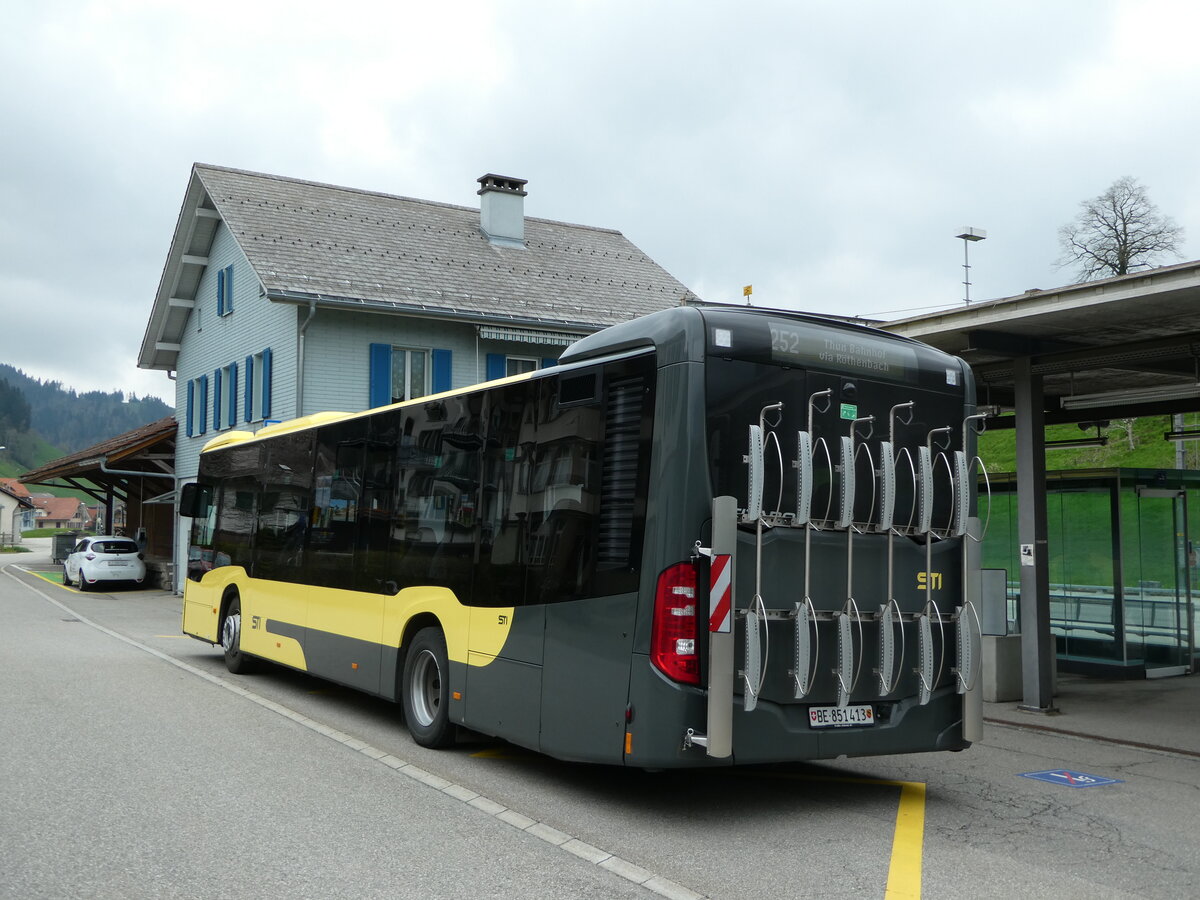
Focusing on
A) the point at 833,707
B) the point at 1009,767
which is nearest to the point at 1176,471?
the point at 1009,767

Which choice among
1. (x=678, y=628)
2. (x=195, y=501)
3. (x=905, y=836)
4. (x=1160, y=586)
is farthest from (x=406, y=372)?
(x=905, y=836)

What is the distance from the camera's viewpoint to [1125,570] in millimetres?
14969

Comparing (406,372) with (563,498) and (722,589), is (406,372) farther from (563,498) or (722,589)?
(722,589)

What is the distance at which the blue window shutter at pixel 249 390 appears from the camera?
2825 cm

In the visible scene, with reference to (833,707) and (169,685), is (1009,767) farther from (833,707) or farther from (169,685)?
(169,685)

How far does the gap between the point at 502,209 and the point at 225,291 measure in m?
7.54

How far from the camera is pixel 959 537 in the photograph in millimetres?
7793

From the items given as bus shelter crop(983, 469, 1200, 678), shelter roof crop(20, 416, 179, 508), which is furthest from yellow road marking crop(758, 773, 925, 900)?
shelter roof crop(20, 416, 179, 508)

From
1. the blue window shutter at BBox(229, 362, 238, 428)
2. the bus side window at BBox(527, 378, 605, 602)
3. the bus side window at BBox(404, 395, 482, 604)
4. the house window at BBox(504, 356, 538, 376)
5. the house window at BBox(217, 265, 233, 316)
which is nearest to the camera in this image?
the bus side window at BBox(527, 378, 605, 602)

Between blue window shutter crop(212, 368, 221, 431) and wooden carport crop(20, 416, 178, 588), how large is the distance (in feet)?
9.76

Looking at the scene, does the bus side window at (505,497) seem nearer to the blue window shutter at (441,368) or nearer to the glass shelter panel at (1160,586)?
the glass shelter panel at (1160,586)

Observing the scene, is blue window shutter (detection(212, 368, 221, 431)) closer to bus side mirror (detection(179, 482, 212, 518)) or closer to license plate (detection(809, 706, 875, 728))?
bus side mirror (detection(179, 482, 212, 518))

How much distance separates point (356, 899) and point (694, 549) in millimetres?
2583

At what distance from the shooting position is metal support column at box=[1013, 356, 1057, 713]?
11.9 metres
